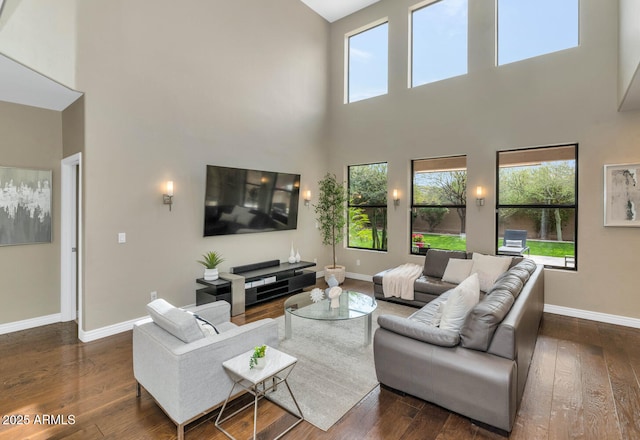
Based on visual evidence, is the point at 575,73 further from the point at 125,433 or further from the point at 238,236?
the point at 125,433

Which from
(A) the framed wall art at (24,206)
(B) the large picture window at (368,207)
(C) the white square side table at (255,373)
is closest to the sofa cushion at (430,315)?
(C) the white square side table at (255,373)

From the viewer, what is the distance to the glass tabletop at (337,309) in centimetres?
355

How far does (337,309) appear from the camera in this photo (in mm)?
3777

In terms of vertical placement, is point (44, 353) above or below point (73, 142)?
below

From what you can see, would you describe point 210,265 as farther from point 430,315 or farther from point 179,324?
point 430,315

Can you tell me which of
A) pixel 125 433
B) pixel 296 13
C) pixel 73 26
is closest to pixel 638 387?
pixel 125 433

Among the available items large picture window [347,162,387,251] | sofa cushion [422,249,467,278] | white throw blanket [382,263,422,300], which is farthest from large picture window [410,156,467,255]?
white throw blanket [382,263,422,300]

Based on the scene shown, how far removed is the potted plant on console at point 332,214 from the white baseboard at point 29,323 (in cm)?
427

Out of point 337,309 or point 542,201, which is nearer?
point 337,309

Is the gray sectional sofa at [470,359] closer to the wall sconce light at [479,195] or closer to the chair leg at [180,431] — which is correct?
the chair leg at [180,431]

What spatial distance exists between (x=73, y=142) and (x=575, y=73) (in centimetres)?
702

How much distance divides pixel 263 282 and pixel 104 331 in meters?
2.20

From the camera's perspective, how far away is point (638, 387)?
9.39 feet

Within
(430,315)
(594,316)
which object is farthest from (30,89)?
(594,316)
